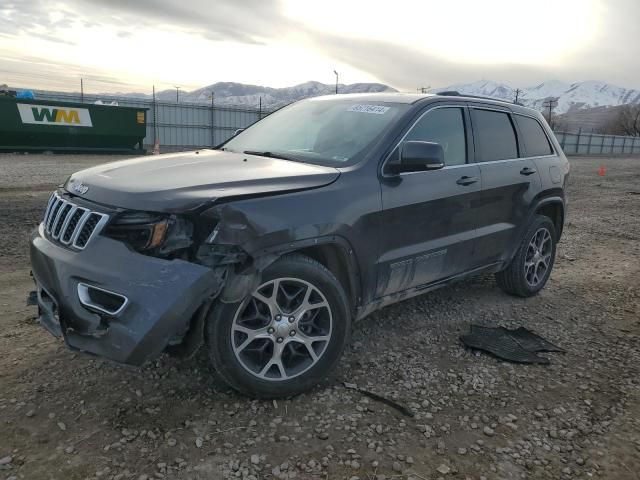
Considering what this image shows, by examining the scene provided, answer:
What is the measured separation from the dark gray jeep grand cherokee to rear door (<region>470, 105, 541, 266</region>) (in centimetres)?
3

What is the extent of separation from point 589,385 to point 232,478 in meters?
2.46

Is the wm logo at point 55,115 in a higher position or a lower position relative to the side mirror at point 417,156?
higher

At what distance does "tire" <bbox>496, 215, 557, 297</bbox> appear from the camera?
16.3ft

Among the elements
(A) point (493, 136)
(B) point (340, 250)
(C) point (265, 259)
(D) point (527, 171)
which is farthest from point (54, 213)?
(D) point (527, 171)

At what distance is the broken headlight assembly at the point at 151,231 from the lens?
2.68 metres

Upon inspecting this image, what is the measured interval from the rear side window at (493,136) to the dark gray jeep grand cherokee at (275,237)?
35mm

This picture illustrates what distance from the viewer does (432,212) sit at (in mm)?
3750

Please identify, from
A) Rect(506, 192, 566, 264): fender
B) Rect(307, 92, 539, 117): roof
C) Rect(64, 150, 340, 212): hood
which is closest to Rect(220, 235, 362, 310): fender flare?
Rect(64, 150, 340, 212): hood

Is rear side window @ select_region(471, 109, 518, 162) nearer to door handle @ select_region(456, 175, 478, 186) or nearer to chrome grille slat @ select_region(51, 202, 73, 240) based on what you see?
door handle @ select_region(456, 175, 478, 186)

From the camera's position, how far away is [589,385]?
3.53m

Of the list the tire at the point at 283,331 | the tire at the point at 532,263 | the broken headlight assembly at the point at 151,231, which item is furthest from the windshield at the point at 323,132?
the tire at the point at 532,263

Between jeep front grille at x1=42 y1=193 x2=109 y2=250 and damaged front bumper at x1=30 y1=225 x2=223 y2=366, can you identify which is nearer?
damaged front bumper at x1=30 y1=225 x2=223 y2=366

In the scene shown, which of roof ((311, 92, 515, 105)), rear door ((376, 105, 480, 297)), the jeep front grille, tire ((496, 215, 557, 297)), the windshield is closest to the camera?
the jeep front grille

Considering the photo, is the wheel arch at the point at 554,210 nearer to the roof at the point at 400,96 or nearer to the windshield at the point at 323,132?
the roof at the point at 400,96
